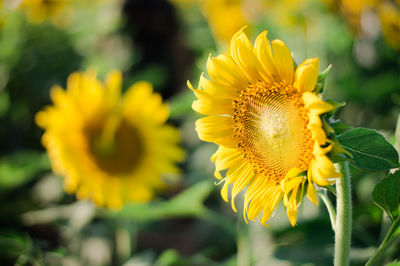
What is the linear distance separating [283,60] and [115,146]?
3.18 feet

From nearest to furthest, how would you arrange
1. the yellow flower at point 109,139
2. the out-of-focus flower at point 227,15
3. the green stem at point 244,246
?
the green stem at point 244,246
the yellow flower at point 109,139
the out-of-focus flower at point 227,15

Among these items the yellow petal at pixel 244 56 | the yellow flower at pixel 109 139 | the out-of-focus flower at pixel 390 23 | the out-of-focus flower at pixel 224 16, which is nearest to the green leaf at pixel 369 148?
the yellow petal at pixel 244 56

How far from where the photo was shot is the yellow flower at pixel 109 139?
1.38 metres

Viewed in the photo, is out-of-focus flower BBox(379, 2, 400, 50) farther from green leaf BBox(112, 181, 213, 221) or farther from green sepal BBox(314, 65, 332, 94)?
green sepal BBox(314, 65, 332, 94)

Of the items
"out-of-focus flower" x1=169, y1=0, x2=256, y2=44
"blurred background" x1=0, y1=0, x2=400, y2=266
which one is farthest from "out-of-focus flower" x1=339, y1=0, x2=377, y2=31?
"out-of-focus flower" x1=169, y1=0, x2=256, y2=44

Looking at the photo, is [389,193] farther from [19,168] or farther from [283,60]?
[19,168]

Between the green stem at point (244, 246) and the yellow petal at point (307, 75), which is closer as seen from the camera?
the yellow petal at point (307, 75)

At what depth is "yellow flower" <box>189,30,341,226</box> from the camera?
0.59 metres

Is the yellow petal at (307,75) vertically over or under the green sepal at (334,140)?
over

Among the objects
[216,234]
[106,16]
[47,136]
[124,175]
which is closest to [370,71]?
[216,234]

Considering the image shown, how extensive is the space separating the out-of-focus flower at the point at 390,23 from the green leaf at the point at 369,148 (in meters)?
1.36

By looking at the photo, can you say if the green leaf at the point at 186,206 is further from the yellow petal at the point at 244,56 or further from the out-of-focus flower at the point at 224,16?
the out-of-focus flower at the point at 224,16

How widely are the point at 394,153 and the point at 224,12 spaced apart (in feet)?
7.29

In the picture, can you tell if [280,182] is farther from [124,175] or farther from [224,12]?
[224,12]
